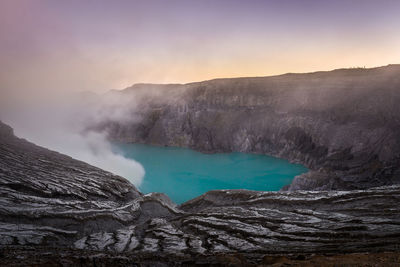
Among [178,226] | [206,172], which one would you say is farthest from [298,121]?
[178,226]

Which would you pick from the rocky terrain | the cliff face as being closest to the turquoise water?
the cliff face

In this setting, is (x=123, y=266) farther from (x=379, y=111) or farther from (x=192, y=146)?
(x=192, y=146)

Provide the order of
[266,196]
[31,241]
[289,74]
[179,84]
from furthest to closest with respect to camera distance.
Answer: [179,84] < [289,74] < [266,196] < [31,241]

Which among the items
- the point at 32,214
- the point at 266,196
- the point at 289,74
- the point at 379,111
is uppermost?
the point at 289,74

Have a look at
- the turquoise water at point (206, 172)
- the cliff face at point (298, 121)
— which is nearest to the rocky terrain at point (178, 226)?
the cliff face at point (298, 121)

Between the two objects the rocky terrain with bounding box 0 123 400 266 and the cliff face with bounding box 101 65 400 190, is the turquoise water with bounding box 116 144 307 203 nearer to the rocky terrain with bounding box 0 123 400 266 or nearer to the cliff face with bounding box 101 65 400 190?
the cliff face with bounding box 101 65 400 190

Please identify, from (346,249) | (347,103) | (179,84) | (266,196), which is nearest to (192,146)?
(179,84)
